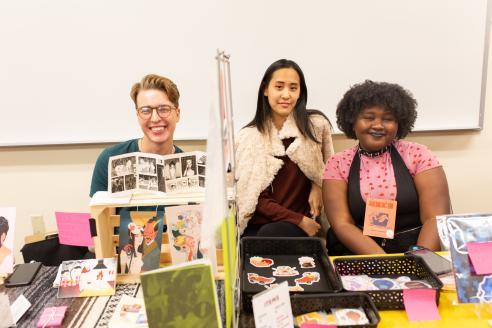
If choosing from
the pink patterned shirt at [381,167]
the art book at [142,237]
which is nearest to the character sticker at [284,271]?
the art book at [142,237]

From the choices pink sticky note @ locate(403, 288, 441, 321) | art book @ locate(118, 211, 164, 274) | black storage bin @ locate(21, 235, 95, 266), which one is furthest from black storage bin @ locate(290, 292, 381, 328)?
black storage bin @ locate(21, 235, 95, 266)

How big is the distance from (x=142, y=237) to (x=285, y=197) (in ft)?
3.12

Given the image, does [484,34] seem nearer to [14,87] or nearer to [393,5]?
[393,5]

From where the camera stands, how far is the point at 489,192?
7.64 feet

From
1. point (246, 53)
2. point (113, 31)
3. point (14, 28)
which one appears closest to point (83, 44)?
point (113, 31)

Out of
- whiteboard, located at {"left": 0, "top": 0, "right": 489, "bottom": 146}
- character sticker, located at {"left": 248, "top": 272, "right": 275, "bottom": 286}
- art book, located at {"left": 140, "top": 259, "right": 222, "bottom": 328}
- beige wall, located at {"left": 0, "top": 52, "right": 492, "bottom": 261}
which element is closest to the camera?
art book, located at {"left": 140, "top": 259, "right": 222, "bottom": 328}

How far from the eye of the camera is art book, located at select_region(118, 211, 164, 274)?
1194 mm

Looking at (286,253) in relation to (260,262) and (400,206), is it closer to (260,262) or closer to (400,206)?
(260,262)

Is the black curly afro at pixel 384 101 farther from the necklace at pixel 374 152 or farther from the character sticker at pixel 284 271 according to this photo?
the character sticker at pixel 284 271

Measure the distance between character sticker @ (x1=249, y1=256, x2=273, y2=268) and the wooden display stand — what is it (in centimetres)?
10

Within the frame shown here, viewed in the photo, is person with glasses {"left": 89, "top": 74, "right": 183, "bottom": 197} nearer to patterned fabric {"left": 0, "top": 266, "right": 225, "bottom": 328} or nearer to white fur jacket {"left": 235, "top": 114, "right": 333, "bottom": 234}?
white fur jacket {"left": 235, "top": 114, "right": 333, "bottom": 234}

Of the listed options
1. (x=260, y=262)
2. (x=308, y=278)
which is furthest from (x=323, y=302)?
(x=260, y=262)

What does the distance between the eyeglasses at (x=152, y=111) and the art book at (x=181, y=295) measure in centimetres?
93

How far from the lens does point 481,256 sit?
0.96 metres
